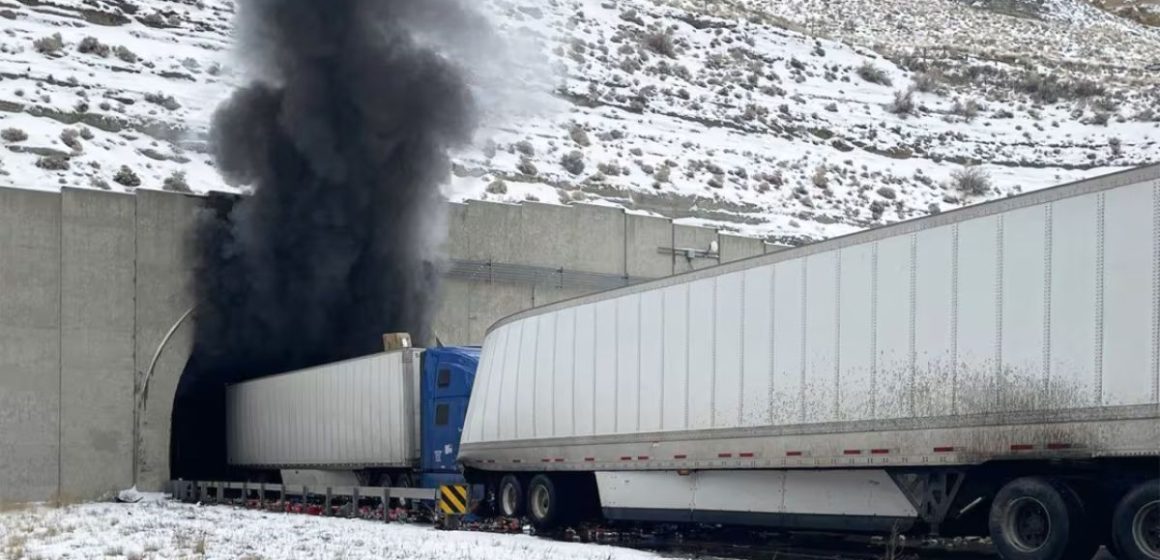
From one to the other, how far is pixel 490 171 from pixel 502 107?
6833 millimetres

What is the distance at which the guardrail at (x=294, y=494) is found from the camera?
2253 centimetres

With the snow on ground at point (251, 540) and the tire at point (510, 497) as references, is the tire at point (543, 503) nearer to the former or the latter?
the tire at point (510, 497)

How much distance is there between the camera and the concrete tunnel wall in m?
30.3

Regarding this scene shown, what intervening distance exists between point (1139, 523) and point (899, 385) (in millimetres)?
2965

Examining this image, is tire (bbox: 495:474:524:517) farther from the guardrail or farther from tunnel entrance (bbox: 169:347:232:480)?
tunnel entrance (bbox: 169:347:232:480)

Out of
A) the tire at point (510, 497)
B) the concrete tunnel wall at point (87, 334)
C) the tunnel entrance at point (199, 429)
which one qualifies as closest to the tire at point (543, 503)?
the tire at point (510, 497)

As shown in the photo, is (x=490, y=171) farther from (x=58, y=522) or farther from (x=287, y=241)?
(x=58, y=522)

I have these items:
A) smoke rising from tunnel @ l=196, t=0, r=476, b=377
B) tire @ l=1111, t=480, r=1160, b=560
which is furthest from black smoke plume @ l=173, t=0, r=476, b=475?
tire @ l=1111, t=480, r=1160, b=560

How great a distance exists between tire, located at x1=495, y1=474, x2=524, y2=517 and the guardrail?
1031mm

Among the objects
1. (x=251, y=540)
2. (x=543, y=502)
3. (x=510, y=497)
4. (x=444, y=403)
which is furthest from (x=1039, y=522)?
(x=444, y=403)

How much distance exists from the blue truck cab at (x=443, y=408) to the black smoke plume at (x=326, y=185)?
987 cm

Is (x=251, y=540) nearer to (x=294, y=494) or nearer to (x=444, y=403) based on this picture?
(x=444, y=403)

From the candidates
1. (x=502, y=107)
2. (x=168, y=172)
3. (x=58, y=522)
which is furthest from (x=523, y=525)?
(x=502, y=107)

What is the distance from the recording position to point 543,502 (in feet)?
67.4
